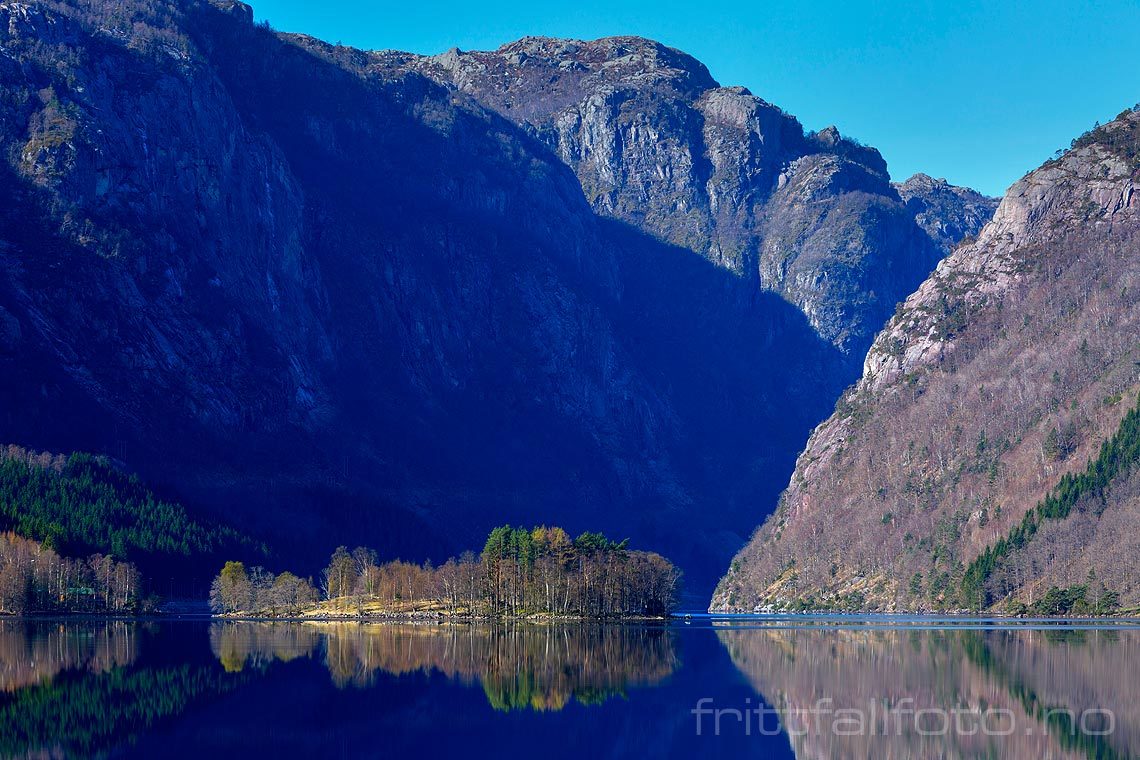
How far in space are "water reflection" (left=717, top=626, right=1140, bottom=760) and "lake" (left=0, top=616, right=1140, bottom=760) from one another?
0.24 meters

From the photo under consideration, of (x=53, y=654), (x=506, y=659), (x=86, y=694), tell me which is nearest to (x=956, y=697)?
(x=506, y=659)

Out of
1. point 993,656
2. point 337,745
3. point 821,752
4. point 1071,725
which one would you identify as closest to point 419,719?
point 337,745

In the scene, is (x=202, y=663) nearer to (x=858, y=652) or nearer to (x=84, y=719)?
(x=84, y=719)

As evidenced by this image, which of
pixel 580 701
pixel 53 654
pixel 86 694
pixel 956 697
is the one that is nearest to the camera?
pixel 956 697

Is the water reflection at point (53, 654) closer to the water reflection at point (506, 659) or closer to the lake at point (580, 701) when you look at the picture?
the lake at point (580, 701)

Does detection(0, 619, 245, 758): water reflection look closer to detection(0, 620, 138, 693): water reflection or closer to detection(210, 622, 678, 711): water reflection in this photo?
detection(0, 620, 138, 693): water reflection

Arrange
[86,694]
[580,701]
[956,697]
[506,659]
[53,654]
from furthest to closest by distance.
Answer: [53,654], [506,659], [86,694], [580,701], [956,697]

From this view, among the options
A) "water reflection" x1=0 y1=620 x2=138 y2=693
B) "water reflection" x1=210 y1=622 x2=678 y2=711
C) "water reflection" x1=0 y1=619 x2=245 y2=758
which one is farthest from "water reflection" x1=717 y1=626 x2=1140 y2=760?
"water reflection" x1=0 y1=620 x2=138 y2=693

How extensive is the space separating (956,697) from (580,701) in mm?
27333

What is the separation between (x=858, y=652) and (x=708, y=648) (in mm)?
22238

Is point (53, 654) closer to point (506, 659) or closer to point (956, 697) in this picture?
point (506, 659)

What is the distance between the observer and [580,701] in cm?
11569

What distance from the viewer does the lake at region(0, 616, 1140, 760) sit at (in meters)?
93.4

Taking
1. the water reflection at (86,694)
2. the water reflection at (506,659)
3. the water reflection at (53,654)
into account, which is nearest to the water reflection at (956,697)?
the water reflection at (506,659)
